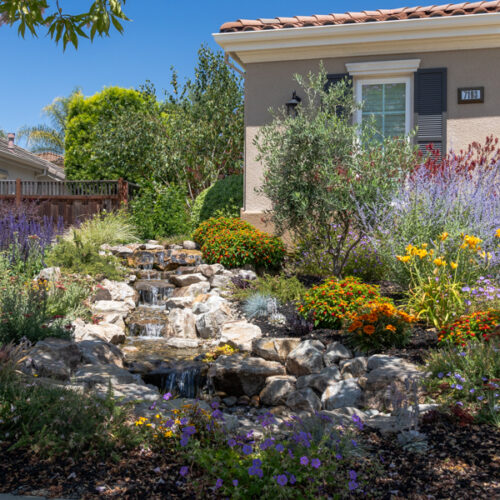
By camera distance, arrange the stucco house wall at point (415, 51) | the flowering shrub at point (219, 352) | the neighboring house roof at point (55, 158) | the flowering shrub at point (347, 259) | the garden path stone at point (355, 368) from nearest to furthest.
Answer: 1. the garden path stone at point (355, 368)
2. the flowering shrub at point (219, 352)
3. the flowering shrub at point (347, 259)
4. the stucco house wall at point (415, 51)
5. the neighboring house roof at point (55, 158)

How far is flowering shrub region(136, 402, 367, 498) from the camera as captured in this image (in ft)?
8.43

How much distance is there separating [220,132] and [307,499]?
1305cm

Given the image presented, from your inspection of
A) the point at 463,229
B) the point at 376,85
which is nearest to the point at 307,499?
the point at 463,229

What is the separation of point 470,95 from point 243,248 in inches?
190

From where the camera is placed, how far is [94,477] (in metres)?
2.83

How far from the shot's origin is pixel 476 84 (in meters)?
9.35

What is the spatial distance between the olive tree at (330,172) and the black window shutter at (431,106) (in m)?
1.93

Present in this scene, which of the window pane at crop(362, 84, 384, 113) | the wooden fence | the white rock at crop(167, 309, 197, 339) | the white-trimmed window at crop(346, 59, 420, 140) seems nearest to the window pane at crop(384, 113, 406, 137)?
the white-trimmed window at crop(346, 59, 420, 140)

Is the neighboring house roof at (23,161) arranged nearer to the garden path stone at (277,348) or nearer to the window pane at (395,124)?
the window pane at (395,124)

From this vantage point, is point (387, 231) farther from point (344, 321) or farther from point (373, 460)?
point (373, 460)

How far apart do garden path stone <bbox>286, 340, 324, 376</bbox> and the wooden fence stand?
7824 millimetres

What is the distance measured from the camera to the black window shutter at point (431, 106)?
30.8ft

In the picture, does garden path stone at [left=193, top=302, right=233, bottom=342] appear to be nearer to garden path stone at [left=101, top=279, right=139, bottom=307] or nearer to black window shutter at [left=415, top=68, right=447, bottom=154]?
garden path stone at [left=101, top=279, right=139, bottom=307]

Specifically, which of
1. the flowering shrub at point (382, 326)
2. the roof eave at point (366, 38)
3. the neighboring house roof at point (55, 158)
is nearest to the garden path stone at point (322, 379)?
the flowering shrub at point (382, 326)
